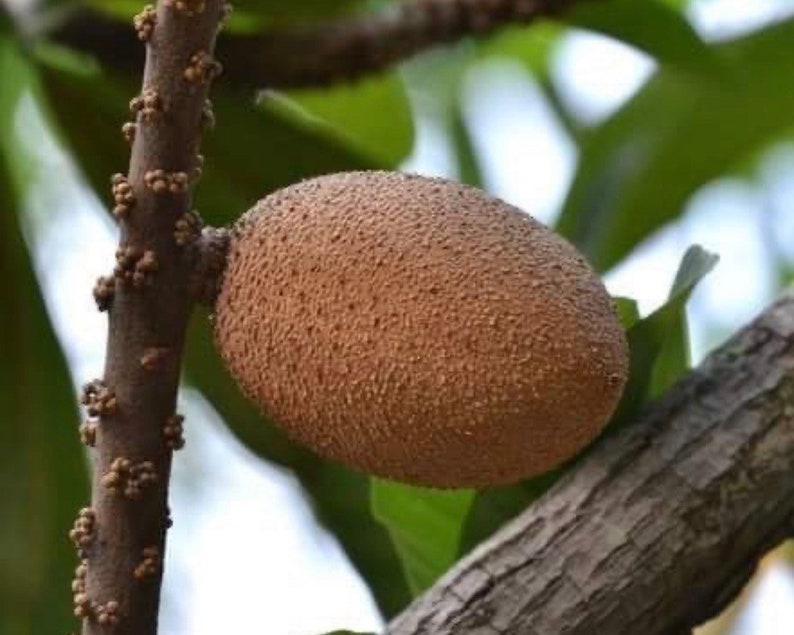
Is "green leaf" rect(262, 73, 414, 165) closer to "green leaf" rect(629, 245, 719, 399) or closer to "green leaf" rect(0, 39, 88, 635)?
"green leaf" rect(0, 39, 88, 635)

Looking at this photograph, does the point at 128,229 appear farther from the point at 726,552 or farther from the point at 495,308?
the point at 726,552

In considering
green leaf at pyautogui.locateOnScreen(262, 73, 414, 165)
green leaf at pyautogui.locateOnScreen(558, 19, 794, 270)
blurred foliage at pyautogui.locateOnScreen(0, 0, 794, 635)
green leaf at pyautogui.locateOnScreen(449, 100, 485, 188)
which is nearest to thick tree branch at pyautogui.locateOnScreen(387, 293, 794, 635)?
blurred foliage at pyautogui.locateOnScreen(0, 0, 794, 635)

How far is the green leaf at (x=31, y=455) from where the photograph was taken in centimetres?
93

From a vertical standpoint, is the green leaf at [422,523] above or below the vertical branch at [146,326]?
below

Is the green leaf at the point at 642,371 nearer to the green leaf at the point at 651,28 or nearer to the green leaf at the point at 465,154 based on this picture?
the green leaf at the point at 651,28

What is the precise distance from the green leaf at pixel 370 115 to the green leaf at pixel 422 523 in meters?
0.42

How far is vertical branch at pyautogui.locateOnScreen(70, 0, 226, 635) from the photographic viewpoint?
1.85ft

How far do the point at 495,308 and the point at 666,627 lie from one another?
0.59ft

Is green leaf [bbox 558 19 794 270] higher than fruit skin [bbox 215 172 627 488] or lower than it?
higher

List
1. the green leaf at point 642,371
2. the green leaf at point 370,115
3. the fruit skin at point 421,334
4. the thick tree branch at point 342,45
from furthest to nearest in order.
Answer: the green leaf at point 370,115 → the thick tree branch at point 342,45 → the green leaf at point 642,371 → the fruit skin at point 421,334

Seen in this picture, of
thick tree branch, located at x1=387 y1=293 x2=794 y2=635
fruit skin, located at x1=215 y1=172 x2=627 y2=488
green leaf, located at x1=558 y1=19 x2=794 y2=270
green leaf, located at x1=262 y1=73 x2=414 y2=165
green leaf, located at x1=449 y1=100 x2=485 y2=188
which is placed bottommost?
thick tree branch, located at x1=387 y1=293 x2=794 y2=635

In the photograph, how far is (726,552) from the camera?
0.67m

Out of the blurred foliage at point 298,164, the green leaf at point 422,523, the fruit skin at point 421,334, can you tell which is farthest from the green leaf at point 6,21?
the fruit skin at point 421,334

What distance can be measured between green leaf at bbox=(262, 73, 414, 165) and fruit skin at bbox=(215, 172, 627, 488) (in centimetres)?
60
